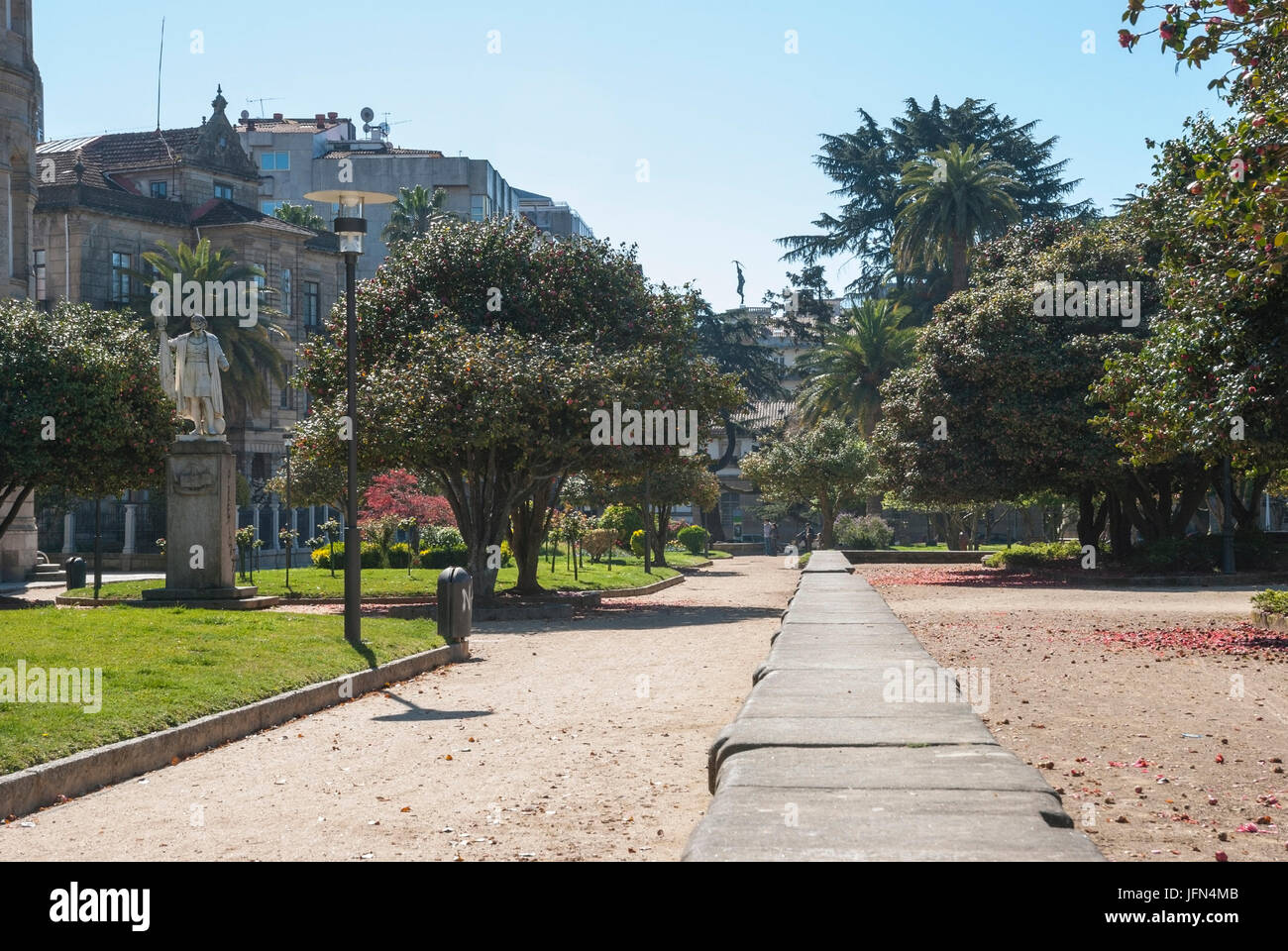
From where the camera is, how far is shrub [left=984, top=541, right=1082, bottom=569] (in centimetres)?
3538

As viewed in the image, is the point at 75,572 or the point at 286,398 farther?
the point at 286,398

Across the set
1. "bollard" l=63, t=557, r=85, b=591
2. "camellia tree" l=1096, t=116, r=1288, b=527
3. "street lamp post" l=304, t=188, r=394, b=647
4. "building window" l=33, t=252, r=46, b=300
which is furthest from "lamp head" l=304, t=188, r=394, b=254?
"building window" l=33, t=252, r=46, b=300

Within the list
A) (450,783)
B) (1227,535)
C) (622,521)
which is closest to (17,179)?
(622,521)

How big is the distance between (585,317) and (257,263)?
1543 inches

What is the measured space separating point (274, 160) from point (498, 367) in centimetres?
6104

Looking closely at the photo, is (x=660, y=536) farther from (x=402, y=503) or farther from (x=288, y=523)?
(x=288, y=523)

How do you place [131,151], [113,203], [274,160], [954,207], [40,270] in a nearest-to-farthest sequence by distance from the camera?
[954,207], [40,270], [113,203], [131,151], [274,160]

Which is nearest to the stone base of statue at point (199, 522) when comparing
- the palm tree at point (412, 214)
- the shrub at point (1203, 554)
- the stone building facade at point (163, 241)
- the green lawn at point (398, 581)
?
the green lawn at point (398, 581)

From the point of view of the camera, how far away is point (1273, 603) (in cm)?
1714

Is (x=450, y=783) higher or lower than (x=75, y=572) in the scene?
lower

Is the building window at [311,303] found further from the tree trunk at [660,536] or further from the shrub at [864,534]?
the shrub at [864,534]

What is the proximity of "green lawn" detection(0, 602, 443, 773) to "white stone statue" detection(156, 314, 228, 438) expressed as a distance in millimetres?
4458
